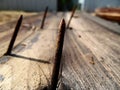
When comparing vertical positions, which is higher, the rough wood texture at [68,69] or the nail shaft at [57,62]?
the nail shaft at [57,62]

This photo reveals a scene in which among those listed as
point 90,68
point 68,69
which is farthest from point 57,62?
point 90,68

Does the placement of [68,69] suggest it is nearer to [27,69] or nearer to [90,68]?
[90,68]

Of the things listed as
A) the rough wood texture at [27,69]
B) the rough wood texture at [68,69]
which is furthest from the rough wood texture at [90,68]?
the rough wood texture at [27,69]

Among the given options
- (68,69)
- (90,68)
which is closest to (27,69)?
(68,69)

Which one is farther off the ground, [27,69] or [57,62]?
[57,62]

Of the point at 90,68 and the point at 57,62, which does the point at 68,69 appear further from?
the point at 57,62

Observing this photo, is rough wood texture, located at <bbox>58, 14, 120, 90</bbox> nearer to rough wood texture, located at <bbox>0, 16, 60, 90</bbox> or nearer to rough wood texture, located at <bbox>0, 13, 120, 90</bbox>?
rough wood texture, located at <bbox>0, 13, 120, 90</bbox>

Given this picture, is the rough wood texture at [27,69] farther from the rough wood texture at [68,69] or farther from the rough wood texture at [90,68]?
the rough wood texture at [90,68]

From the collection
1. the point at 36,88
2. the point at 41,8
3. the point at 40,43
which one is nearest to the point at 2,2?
the point at 41,8

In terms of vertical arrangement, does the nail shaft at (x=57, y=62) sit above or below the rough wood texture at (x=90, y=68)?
above

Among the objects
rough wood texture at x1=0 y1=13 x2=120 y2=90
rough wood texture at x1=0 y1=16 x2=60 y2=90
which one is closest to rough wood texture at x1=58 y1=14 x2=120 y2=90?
rough wood texture at x1=0 y1=13 x2=120 y2=90

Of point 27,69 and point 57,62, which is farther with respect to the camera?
point 27,69

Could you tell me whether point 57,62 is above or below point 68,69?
above
